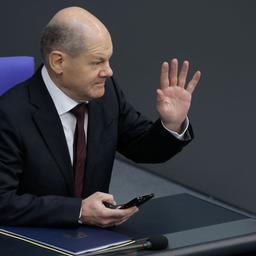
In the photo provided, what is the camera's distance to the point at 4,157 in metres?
2.50

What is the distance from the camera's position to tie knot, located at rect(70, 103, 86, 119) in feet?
8.67

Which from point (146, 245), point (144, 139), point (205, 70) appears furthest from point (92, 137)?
point (205, 70)

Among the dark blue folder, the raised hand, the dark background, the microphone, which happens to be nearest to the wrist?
the raised hand

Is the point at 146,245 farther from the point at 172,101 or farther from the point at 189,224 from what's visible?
the point at 172,101

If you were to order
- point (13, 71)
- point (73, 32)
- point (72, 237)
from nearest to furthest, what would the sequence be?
point (72, 237) → point (73, 32) → point (13, 71)

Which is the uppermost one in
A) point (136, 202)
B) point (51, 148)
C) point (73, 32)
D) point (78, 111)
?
point (73, 32)

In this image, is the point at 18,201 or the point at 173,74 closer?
the point at 18,201

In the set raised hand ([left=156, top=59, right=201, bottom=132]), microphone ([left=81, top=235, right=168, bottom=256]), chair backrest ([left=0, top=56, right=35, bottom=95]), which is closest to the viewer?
microphone ([left=81, top=235, right=168, bottom=256])

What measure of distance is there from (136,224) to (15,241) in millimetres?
369

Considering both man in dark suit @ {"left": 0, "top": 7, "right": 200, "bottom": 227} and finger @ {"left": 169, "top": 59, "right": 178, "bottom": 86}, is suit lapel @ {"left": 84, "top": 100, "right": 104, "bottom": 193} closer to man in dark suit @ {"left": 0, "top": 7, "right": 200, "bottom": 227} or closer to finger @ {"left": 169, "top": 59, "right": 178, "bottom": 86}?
man in dark suit @ {"left": 0, "top": 7, "right": 200, "bottom": 227}

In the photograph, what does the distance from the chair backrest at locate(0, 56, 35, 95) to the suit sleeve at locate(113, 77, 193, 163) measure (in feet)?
1.02

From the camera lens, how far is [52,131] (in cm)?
260

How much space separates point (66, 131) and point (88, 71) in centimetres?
19

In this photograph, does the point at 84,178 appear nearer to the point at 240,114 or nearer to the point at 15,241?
the point at 15,241
